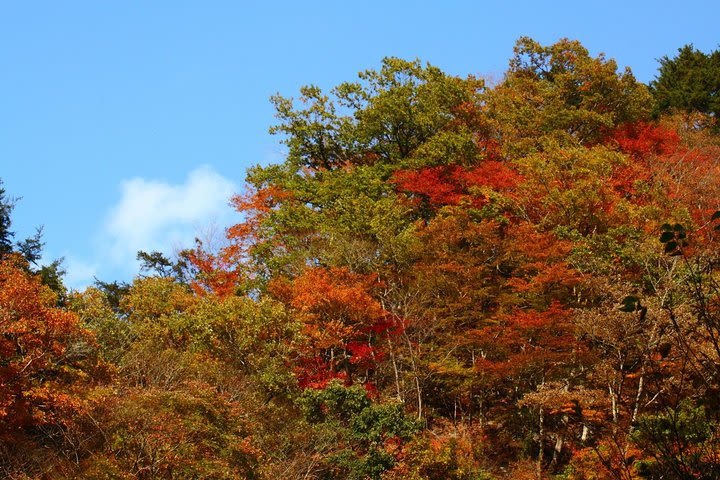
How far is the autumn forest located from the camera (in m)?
Result: 14.4

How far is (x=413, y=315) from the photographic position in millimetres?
22875

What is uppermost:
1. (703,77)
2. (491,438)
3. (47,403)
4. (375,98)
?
A: (703,77)

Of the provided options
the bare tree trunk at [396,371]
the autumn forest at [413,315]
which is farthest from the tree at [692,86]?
the bare tree trunk at [396,371]

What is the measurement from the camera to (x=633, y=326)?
1641 cm

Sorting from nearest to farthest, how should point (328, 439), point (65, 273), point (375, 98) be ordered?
1. point (328, 439)
2. point (65, 273)
3. point (375, 98)

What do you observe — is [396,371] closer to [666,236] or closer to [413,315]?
[413,315]

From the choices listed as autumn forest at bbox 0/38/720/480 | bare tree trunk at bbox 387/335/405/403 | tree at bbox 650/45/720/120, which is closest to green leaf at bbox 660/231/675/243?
autumn forest at bbox 0/38/720/480

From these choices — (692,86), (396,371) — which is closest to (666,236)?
(396,371)

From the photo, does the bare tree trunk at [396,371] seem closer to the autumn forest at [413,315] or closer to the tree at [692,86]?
the autumn forest at [413,315]

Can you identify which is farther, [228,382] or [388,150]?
[388,150]

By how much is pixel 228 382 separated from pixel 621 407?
10.4 m

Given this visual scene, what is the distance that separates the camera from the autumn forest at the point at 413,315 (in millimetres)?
14391

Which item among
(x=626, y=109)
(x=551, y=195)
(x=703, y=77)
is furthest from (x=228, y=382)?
(x=703, y=77)

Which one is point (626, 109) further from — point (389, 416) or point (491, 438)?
point (389, 416)
